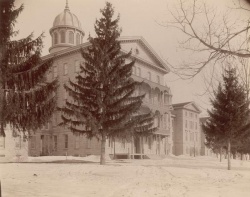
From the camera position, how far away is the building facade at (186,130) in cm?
5150

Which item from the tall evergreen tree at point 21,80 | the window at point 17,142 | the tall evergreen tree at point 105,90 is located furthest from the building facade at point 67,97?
the tall evergreen tree at point 21,80

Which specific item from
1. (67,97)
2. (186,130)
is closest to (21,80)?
(67,97)

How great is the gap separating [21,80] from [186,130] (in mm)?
43423

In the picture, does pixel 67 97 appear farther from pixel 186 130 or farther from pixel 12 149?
pixel 186 130

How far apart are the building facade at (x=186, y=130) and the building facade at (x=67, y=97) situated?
704cm

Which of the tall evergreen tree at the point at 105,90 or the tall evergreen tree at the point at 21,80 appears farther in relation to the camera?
the tall evergreen tree at the point at 105,90

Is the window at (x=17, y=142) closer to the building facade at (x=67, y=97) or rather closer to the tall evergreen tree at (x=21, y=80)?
the building facade at (x=67, y=97)

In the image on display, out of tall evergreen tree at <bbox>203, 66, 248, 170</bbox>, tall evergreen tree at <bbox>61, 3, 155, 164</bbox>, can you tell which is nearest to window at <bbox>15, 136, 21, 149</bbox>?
tall evergreen tree at <bbox>61, 3, 155, 164</bbox>

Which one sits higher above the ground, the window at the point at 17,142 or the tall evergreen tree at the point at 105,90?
the tall evergreen tree at the point at 105,90

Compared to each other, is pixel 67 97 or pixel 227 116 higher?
pixel 67 97

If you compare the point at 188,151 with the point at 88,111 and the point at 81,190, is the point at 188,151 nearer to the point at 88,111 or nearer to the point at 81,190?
the point at 88,111

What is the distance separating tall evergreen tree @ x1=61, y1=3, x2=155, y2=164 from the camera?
1877cm

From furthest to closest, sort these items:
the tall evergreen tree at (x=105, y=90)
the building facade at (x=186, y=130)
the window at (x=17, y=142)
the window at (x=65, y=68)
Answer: the building facade at (x=186, y=130) → the window at (x=65, y=68) → the window at (x=17, y=142) → the tall evergreen tree at (x=105, y=90)

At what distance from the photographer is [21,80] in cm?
1193
